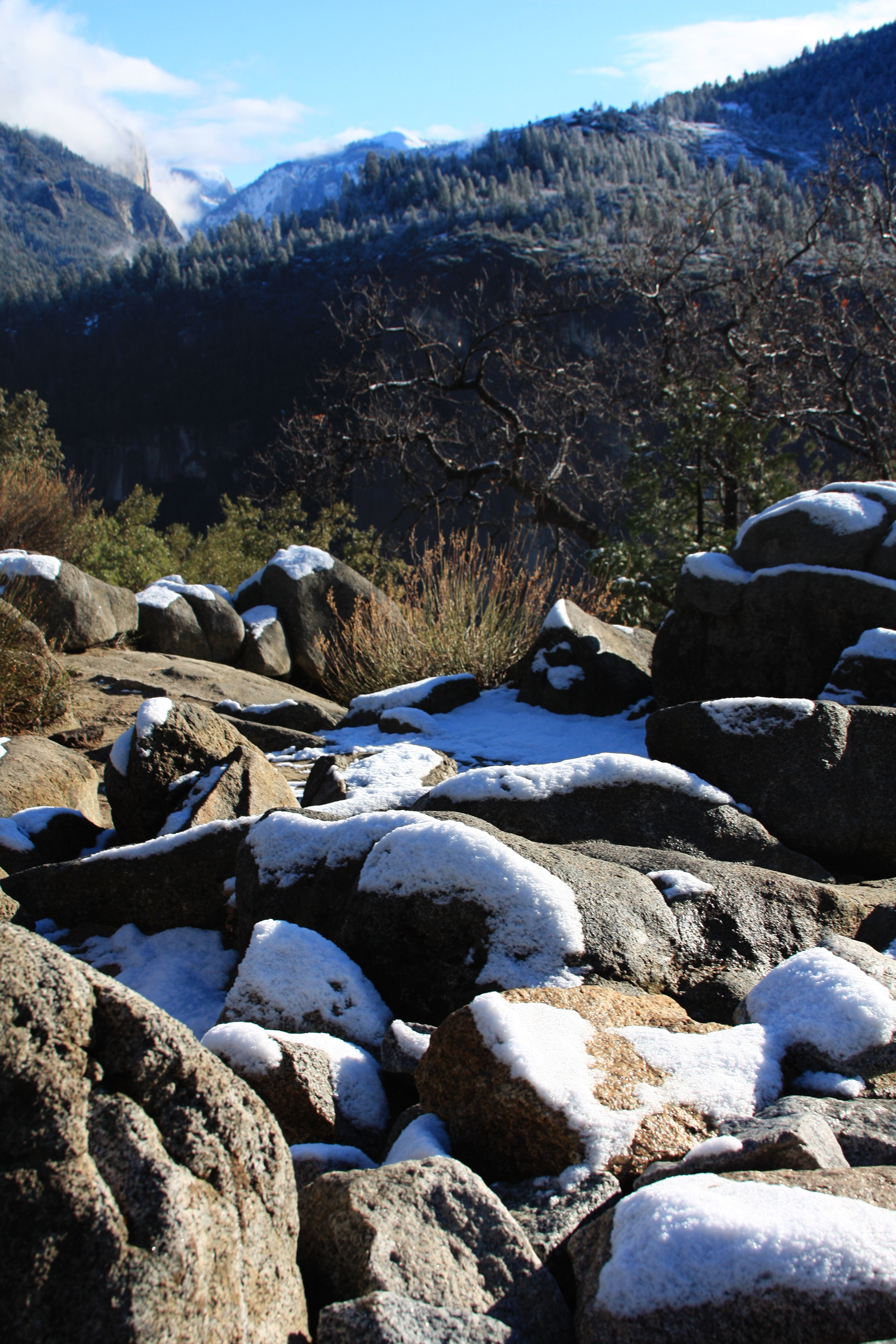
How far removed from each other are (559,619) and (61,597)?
13.8 ft

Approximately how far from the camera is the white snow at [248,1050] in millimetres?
1659

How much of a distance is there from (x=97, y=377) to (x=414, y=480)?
222 ft

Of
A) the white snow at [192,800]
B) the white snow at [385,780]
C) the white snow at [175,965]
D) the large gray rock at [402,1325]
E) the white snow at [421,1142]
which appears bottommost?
the white snow at [175,965]

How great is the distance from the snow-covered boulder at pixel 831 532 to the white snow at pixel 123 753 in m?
3.31

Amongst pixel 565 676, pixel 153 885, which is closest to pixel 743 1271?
pixel 153 885

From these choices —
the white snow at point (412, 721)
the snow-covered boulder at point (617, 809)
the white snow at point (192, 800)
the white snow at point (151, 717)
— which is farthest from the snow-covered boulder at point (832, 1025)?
the white snow at point (412, 721)

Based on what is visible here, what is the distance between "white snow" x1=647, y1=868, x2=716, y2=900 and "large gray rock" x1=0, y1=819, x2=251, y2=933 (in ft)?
4.45

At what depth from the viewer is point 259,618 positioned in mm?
8859

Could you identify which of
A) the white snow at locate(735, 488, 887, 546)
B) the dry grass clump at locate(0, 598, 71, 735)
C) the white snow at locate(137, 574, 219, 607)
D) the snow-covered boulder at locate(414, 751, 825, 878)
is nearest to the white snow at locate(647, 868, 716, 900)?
the snow-covered boulder at locate(414, 751, 825, 878)

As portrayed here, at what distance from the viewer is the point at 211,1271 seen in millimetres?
1007

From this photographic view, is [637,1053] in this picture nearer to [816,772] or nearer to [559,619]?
[816,772]

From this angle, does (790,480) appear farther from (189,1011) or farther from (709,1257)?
(709,1257)

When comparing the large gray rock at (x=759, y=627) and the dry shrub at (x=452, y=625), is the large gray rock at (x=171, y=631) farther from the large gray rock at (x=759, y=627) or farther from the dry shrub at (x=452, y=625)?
the large gray rock at (x=759, y=627)

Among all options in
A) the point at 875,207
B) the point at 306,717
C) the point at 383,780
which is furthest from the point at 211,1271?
the point at 875,207
